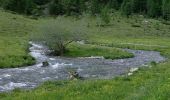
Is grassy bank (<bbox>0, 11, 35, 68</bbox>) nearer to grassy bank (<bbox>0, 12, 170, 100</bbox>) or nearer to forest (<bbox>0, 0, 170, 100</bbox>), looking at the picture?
forest (<bbox>0, 0, 170, 100</bbox>)

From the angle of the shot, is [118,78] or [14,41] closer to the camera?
[118,78]

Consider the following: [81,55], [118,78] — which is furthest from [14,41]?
[118,78]

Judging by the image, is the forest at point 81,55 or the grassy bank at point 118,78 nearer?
the grassy bank at point 118,78

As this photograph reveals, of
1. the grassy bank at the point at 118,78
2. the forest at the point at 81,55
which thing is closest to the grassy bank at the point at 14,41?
the forest at the point at 81,55

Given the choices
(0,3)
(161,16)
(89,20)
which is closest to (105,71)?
(89,20)

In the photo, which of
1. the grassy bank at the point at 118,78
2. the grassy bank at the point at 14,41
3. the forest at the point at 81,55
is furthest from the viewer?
the grassy bank at the point at 14,41

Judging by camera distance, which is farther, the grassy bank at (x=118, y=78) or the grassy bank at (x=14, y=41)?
the grassy bank at (x=14, y=41)

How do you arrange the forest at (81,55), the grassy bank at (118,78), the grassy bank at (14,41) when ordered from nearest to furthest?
1. the grassy bank at (118,78)
2. the forest at (81,55)
3. the grassy bank at (14,41)

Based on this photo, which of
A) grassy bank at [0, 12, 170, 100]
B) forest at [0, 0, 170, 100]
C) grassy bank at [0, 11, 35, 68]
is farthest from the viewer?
grassy bank at [0, 11, 35, 68]

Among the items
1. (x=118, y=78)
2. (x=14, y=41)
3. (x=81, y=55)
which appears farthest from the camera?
(x=14, y=41)

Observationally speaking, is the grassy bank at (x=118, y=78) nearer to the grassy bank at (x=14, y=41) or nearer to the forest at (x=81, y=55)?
the forest at (x=81, y=55)

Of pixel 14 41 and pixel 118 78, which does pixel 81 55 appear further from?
pixel 118 78

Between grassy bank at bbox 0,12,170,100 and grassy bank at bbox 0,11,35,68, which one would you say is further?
grassy bank at bbox 0,11,35,68

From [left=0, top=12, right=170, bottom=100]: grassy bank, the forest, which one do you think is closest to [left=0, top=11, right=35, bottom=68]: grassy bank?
the forest
